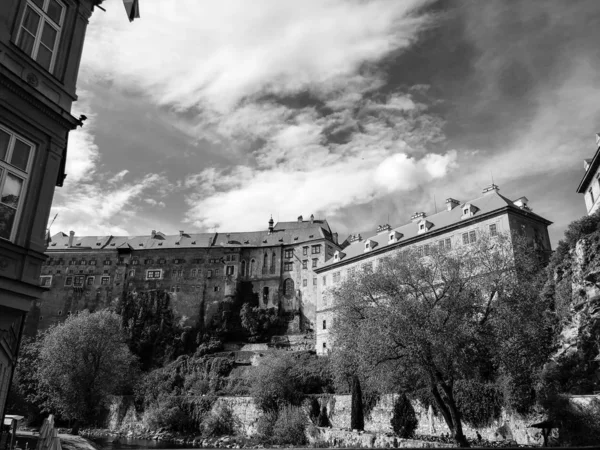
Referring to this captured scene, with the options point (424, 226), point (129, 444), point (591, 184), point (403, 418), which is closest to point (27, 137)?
point (403, 418)

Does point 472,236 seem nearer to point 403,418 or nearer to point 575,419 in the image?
point 403,418

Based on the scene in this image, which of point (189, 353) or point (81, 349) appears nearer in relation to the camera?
point (81, 349)

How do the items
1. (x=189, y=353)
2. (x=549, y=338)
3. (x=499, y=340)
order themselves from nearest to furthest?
(x=499, y=340) → (x=549, y=338) → (x=189, y=353)

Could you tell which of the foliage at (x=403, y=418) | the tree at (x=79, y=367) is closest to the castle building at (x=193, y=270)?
the tree at (x=79, y=367)

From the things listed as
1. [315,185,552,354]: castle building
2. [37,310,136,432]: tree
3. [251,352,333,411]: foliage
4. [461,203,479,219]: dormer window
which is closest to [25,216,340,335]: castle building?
[315,185,552,354]: castle building

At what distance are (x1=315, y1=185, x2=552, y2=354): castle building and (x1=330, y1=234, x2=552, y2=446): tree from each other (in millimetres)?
7009

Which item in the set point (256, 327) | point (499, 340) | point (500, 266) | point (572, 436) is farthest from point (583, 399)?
point (256, 327)

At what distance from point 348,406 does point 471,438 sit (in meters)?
10.7

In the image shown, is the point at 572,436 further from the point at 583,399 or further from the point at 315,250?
the point at 315,250

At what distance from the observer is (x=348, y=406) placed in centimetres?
3547

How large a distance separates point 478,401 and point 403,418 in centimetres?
595

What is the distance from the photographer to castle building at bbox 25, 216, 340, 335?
2992 inches

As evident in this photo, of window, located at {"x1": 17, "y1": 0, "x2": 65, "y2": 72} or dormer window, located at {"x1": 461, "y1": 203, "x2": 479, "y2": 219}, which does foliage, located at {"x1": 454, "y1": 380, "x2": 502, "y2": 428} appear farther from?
window, located at {"x1": 17, "y1": 0, "x2": 65, "y2": 72}

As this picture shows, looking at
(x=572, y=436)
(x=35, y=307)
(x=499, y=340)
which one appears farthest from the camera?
(x=35, y=307)
